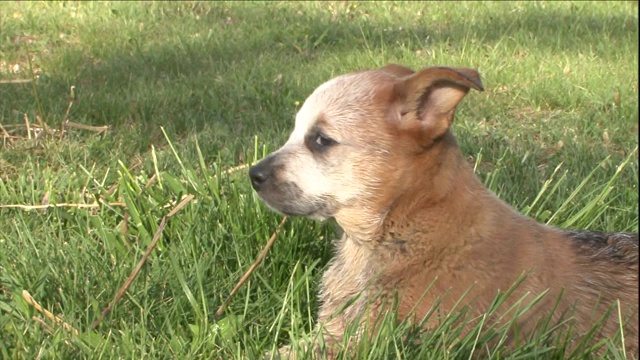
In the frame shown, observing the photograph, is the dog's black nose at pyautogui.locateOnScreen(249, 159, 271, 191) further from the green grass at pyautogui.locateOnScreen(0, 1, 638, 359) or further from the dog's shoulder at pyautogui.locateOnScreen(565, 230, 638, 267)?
the dog's shoulder at pyautogui.locateOnScreen(565, 230, 638, 267)

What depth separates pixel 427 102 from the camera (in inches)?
128

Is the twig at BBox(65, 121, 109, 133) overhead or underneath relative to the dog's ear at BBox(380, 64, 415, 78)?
underneath

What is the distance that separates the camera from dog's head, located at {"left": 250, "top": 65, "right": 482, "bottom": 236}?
3.24 metres

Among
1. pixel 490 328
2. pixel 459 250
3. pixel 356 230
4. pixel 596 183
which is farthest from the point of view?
pixel 596 183

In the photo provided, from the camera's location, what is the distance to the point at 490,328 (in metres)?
2.89

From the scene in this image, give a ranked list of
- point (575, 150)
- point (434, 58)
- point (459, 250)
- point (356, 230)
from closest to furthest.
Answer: point (459, 250)
point (356, 230)
point (575, 150)
point (434, 58)

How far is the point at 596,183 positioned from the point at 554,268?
1.53 metres

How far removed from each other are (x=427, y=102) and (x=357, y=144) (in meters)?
0.29

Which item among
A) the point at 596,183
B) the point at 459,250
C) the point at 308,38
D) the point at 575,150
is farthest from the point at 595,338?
the point at 308,38

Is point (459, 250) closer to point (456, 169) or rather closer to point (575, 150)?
point (456, 169)

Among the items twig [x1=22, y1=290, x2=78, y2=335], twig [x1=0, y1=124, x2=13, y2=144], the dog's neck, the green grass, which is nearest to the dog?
the dog's neck

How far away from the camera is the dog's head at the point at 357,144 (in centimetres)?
324

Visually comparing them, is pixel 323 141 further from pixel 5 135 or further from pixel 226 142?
pixel 5 135

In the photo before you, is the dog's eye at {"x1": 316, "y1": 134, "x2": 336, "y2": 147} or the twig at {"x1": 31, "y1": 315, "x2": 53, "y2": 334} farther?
the dog's eye at {"x1": 316, "y1": 134, "x2": 336, "y2": 147}
